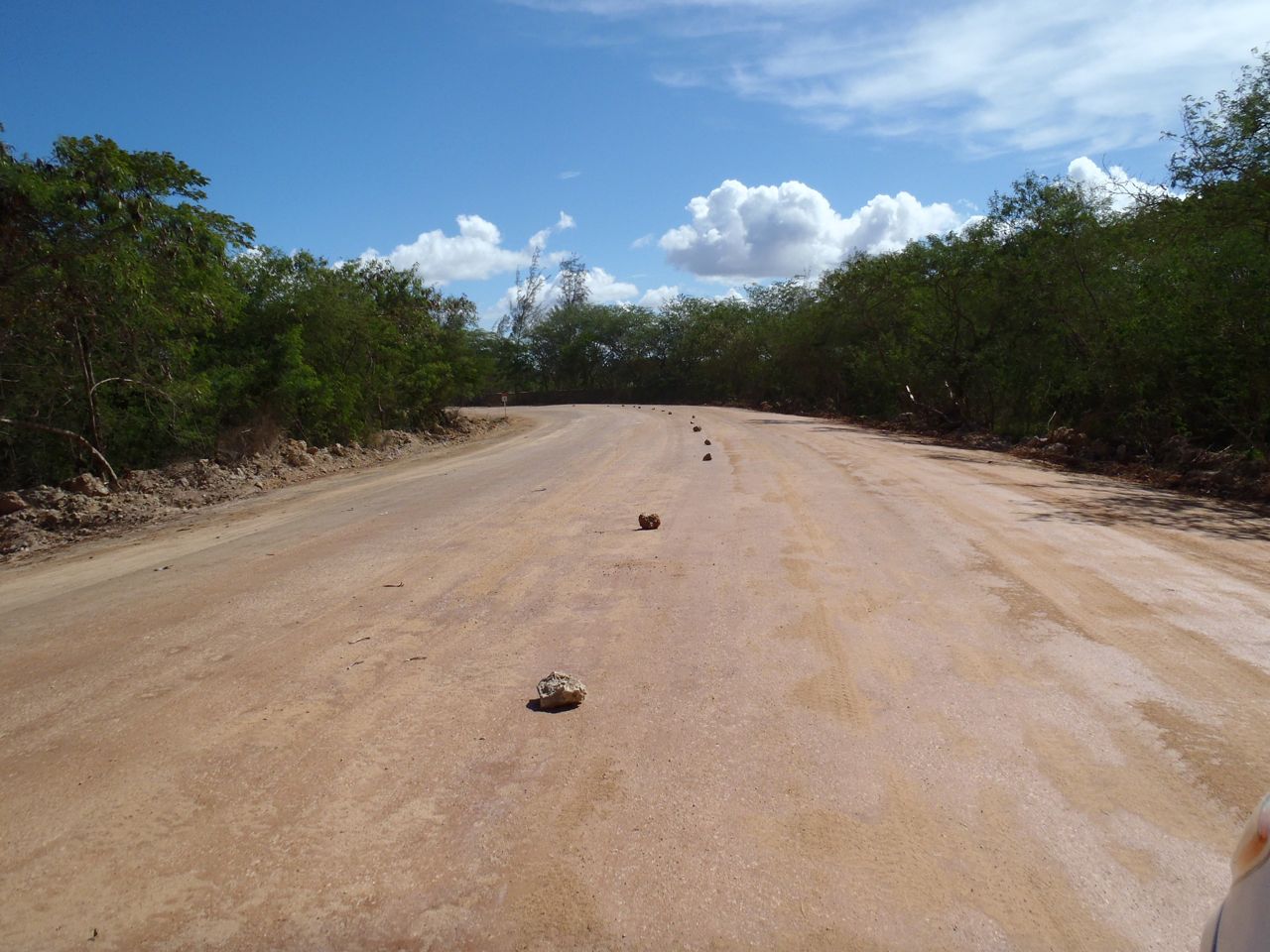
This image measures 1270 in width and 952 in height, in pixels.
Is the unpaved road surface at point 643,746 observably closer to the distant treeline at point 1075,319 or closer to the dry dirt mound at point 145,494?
the dry dirt mound at point 145,494

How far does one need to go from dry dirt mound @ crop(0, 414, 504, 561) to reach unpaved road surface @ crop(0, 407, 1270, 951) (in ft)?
12.3

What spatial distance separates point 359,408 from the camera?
22.6m

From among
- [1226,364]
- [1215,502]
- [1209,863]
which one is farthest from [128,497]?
[1226,364]

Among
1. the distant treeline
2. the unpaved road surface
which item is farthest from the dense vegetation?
the unpaved road surface

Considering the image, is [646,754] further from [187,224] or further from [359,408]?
[359,408]

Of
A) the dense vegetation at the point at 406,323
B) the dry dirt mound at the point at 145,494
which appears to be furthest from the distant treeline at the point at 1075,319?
the dry dirt mound at the point at 145,494

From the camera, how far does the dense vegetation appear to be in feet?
39.9

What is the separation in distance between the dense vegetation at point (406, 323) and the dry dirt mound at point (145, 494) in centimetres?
67

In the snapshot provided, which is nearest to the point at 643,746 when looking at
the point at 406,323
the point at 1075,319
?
the point at 1075,319

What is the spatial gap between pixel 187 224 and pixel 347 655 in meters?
11.1

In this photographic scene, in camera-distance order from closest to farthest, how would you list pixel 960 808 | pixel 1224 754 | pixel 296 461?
pixel 960 808, pixel 1224 754, pixel 296 461

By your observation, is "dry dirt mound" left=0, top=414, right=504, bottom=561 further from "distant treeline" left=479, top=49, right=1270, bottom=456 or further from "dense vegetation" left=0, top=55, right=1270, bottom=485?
"distant treeline" left=479, top=49, right=1270, bottom=456

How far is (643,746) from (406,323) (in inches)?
946

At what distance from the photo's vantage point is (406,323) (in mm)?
26125
